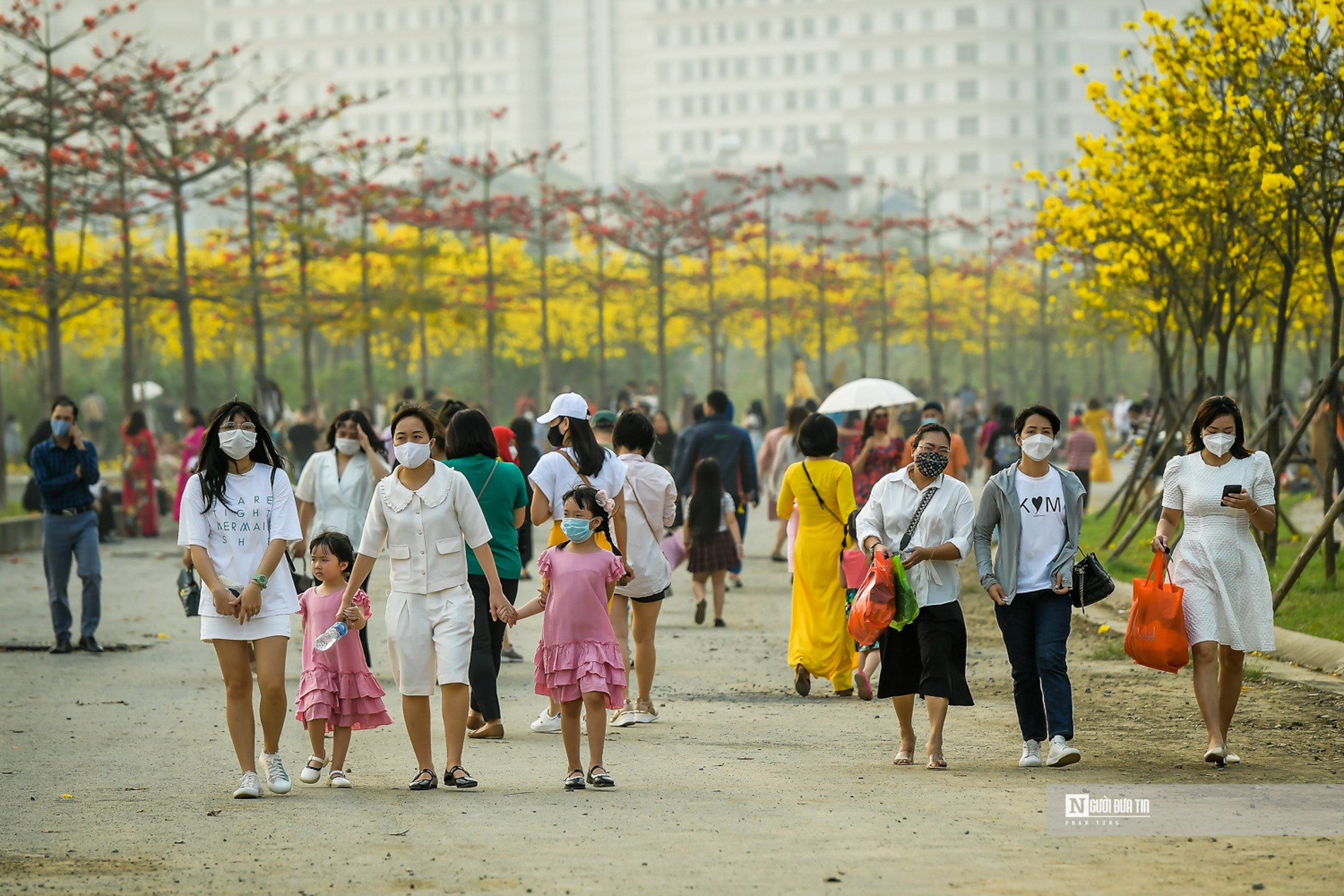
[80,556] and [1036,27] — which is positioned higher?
[1036,27]

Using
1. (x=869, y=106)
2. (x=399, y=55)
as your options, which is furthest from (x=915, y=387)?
(x=399, y=55)

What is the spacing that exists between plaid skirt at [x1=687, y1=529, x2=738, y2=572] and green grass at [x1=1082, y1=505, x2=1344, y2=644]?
10.3 feet

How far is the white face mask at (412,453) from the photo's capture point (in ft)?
24.1

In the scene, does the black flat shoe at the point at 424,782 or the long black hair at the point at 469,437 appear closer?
the black flat shoe at the point at 424,782

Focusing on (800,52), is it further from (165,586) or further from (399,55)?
(165,586)

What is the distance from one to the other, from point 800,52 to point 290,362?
11423cm

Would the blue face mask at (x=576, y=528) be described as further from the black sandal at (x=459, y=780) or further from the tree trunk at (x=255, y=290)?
the tree trunk at (x=255, y=290)

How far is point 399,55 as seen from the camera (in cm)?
15812

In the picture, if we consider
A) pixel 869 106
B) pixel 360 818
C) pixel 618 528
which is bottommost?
pixel 360 818

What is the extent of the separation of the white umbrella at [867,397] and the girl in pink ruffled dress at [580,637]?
8.74 meters

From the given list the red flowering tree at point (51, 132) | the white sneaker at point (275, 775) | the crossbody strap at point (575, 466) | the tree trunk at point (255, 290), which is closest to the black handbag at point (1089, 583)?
the crossbody strap at point (575, 466)

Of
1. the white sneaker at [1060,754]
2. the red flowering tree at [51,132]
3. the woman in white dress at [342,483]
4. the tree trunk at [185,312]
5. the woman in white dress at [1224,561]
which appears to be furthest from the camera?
the tree trunk at [185,312]

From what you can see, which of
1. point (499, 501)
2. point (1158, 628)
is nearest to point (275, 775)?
point (499, 501)

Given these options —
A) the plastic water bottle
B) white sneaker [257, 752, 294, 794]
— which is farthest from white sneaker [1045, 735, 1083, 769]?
white sneaker [257, 752, 294, 794]
